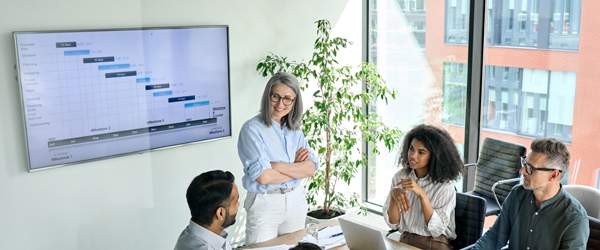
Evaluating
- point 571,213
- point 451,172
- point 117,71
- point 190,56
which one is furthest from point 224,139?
point 571,213

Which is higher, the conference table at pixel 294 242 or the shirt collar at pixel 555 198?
the shirt collar at pixel 555 198

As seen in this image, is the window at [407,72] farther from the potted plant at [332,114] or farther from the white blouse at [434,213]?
the white blouse at [434,213]

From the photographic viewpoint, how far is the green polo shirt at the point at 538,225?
3.01 metres

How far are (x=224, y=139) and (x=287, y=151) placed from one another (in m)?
1.13

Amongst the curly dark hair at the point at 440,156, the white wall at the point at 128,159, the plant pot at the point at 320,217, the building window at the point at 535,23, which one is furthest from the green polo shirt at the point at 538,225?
the white wall at the point at 128,159

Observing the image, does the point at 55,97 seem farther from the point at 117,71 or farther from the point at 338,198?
the point at 338,198

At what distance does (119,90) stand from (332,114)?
1.90 metres

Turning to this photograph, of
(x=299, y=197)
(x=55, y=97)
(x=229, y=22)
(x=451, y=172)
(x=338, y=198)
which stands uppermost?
(x=229, y=22)

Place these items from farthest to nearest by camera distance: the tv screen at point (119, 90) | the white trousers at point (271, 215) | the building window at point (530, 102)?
the building window at point (530, 102) → the tv screen at point (119, 90) → the white trousers at point (271, 215)

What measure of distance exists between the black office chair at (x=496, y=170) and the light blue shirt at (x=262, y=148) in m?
1.58

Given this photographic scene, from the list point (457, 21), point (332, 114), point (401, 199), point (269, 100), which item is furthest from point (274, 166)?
point (457, 21)

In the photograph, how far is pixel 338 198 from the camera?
536 cm

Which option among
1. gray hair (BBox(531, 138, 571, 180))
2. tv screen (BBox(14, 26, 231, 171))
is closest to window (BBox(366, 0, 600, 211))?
gray hair (BBox(531, 138, 571, 180))

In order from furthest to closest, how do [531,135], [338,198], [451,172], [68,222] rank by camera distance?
[338,198] < [531,135] < [68,222] < [451,172]
